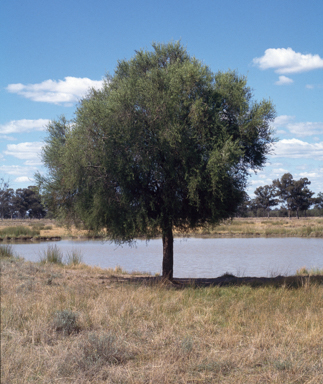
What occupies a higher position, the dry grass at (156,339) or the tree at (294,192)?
the tree at (294,192)

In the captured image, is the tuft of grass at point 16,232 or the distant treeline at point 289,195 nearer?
the tuft of grass at point 16,232

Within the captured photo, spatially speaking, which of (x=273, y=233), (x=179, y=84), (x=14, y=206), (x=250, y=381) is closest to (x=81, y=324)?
(x=250, y=381)

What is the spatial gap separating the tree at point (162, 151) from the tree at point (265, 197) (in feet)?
313

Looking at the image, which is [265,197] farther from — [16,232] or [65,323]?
[65,323]

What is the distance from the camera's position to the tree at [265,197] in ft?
351

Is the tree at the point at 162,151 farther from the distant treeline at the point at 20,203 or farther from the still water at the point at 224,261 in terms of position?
the distant treeline at the point at 20,203

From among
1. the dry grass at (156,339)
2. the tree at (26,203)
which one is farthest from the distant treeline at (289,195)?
the dry grass at (156,339)

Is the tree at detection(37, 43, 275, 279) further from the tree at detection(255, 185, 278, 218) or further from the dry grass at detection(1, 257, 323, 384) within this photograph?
the tree at detection(255, 185, 278, 218)

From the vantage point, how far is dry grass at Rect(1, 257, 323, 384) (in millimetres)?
5238

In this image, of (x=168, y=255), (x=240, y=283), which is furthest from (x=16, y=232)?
(x=240, y=283)

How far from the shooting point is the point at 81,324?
7.23 m

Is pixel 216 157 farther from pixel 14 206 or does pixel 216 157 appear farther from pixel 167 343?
pixel 14 206

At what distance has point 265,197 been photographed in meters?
110

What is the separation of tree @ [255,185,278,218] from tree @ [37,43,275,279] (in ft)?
313
